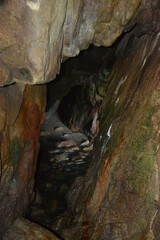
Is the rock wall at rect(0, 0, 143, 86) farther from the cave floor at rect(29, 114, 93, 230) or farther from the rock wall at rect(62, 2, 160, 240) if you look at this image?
the cave floor at rect(29, 114, 93, 230)

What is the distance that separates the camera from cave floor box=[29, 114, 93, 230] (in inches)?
192

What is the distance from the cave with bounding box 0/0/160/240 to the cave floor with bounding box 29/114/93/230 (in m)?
0.04

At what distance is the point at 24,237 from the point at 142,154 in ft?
6.76

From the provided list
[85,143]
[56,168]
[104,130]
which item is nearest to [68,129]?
[85,143]

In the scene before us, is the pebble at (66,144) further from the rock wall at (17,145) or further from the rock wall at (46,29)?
the rock wall at (46,29)

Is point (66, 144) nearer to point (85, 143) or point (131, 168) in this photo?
point (85, 143)

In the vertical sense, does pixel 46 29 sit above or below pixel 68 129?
→ above

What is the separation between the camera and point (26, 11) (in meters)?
2.22

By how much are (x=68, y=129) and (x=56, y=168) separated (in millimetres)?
3730

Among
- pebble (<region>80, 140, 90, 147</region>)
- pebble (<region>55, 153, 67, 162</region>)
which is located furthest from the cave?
pebble (<region>80, 140, 90, 147</region>)

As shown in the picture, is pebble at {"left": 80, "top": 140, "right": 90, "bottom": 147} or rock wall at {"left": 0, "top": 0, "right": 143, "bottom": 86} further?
pebble at {"left": 80, "top": 140, "right": 90, "bottom": 147}

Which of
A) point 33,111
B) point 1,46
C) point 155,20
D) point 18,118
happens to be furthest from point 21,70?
point 155,20

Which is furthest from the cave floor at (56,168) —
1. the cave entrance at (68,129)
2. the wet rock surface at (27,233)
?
the wet rock surface at (27,233)

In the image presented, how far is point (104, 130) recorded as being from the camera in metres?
4.62
